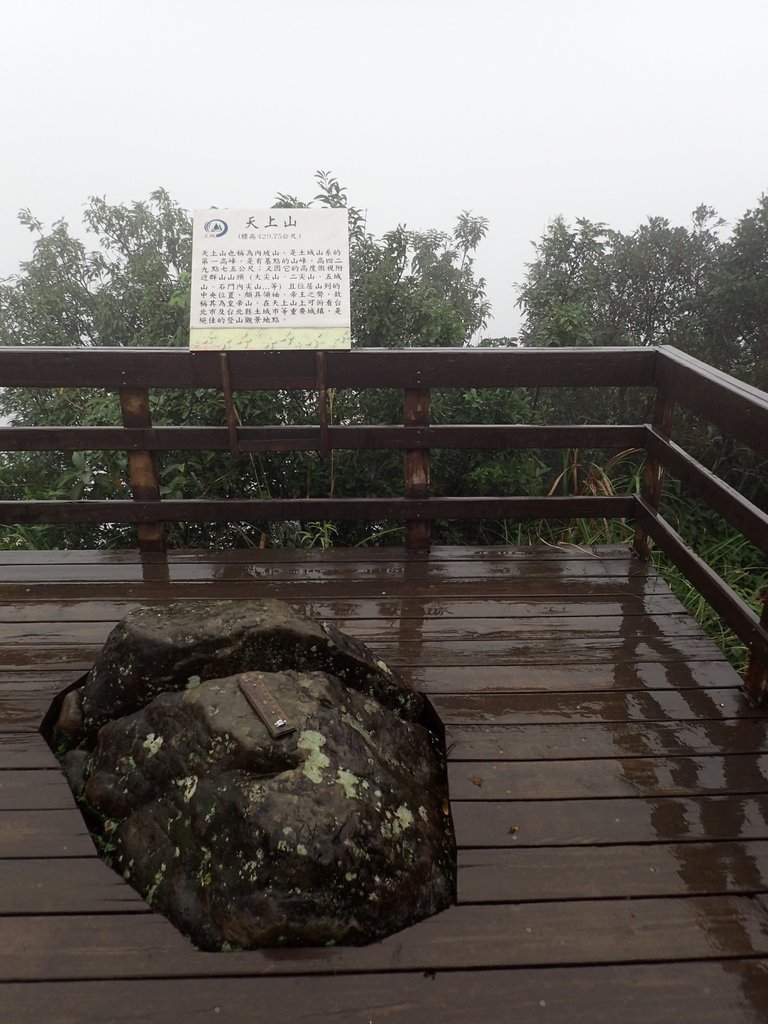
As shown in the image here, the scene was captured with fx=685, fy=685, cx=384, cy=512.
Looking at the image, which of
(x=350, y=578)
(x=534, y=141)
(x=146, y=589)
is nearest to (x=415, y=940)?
(x=350, y=578)

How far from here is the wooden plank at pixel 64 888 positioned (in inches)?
62.9

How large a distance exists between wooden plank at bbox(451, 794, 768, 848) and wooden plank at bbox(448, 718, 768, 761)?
18cm

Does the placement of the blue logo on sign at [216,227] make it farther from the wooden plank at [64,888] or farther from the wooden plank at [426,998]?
the wooden plank at [426,998]

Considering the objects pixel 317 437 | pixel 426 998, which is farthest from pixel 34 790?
pixel 317 437

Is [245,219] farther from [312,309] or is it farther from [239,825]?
[239,825]

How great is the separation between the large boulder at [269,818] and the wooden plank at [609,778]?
0.14 m

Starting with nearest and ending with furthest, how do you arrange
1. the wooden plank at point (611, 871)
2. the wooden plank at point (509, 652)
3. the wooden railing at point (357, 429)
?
the wooden plank at point (611, 871) < the wooden plank at point (509, 652) < the wooden railing at point (357, 429)

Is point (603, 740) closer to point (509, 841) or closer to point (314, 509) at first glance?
point (509, 841)

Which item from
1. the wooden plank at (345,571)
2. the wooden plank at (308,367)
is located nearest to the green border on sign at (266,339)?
the wooden plank at (308,367)

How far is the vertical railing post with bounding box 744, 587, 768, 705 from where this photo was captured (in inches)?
88.2

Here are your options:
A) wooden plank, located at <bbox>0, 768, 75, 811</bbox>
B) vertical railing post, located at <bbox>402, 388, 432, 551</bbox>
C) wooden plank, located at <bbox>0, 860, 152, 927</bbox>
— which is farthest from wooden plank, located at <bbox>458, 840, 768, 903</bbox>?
vertical railing post, located at <bbox>402, 388, 432, 551</bbox>

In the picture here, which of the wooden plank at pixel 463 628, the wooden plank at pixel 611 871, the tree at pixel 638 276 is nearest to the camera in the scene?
the wooden plank at pixel 611 871

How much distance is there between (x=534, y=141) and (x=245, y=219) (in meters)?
29.1

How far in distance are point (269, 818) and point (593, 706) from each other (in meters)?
1.23
